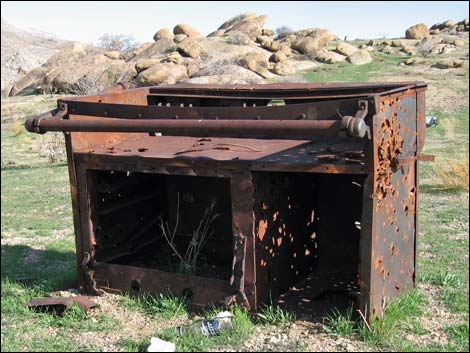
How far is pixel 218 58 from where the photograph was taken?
32406 millimetres

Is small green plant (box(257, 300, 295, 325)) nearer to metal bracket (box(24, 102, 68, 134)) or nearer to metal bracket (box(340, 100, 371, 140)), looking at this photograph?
metal bracket (box(340, 100, 371, 140))

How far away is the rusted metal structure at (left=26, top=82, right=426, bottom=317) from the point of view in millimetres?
3949

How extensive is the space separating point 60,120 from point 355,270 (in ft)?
9.01

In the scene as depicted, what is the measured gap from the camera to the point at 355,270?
17.7 feet

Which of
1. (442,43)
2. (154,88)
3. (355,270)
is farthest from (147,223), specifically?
(442,43)

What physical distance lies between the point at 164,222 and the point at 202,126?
2160 mm

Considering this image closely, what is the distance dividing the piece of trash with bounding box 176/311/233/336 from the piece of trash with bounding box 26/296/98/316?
84 cm

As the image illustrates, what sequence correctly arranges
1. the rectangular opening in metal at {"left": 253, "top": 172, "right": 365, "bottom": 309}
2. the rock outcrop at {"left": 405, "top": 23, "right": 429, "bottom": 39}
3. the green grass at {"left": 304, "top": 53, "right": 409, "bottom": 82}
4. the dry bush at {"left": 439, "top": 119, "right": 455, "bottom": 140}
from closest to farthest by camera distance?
the rectangular opening in metal at {"left": 253, "top": 172, "right": 365, "bottom": 309} → the dry bush at {"left": 439, "top": 119, "right": 455, "bottom": 140} → the green grass at {"left": 304, "top": 53, "right": 409, "bottom": 82} → the rock outcrop at {"left": 405, "top": 23, "right": 429, "bottom": 39}

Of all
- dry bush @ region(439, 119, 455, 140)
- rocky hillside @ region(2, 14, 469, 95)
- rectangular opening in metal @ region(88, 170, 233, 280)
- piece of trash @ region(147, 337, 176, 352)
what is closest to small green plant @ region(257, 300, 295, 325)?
piece of trash @ region(147, 337, 176, 352)

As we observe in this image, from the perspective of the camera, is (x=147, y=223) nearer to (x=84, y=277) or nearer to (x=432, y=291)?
(x=84, y=277)

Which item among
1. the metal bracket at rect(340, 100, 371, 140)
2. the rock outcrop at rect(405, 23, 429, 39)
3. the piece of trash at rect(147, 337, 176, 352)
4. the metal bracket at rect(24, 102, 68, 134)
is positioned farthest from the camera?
the rock outcrop at rect(405, 23, 429, 39)

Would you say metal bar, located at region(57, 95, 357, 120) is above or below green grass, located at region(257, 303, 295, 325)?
above

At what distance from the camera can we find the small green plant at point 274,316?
14.0ft

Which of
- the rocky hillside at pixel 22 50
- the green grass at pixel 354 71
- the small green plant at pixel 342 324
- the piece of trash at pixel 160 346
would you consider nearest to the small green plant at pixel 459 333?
the small green plant at pixel 342 324
